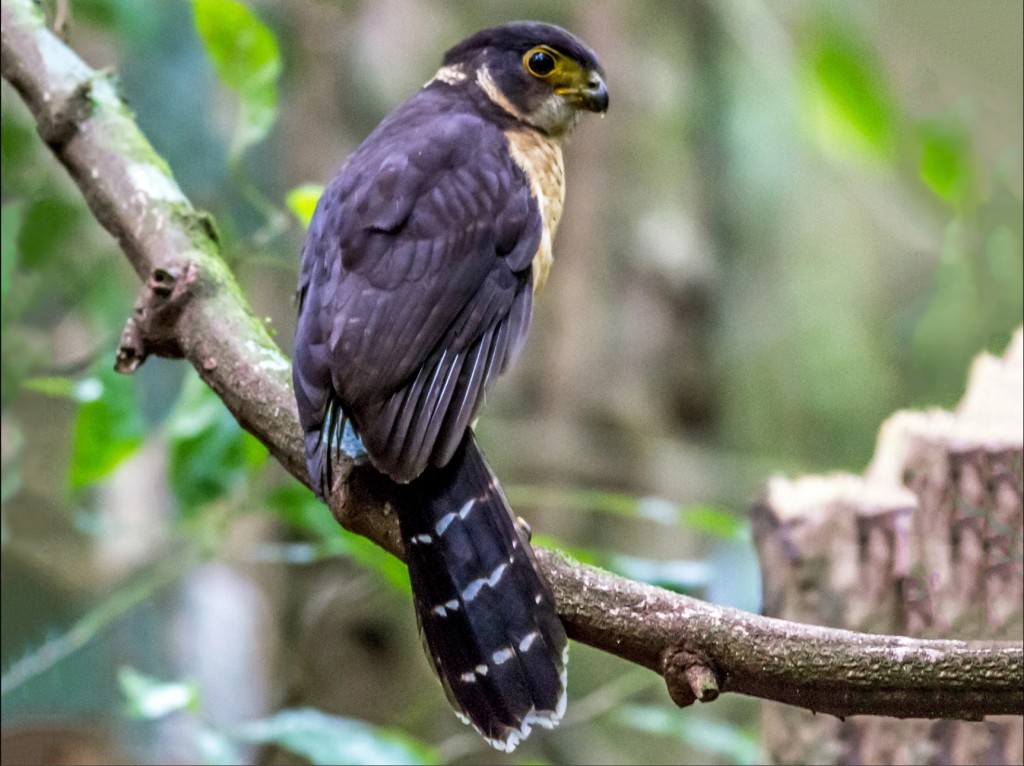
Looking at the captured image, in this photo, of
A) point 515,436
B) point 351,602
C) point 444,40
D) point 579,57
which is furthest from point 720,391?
point 579,57

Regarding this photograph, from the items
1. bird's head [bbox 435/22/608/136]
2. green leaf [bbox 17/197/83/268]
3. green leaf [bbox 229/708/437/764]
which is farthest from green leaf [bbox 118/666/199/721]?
bird's head [bbox 435/22/608/136]

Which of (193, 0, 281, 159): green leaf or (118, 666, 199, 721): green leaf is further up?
(193, 0, 281, 159): green leaf

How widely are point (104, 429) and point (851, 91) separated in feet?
8.30

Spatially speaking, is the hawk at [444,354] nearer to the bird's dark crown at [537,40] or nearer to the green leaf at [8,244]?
the bird's dark crown at [537,40]

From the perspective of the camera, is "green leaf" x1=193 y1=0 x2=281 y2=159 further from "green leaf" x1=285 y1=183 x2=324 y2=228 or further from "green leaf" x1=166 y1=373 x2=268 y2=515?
"green leaf" x1=166 y1=373 x2=268 y2=515

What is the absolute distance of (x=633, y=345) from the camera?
4.45 meters

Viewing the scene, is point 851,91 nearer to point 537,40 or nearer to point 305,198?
point 537,40

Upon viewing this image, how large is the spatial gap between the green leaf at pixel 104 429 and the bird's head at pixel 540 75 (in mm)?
950

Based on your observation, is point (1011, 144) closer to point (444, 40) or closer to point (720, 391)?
point (720, 391)

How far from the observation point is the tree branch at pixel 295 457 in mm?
1156

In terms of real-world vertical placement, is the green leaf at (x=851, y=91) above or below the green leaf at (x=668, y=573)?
above

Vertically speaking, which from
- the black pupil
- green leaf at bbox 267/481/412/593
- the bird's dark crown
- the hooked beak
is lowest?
green leaf at bbox 267/481/412/593

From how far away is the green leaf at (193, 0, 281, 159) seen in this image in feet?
6.95

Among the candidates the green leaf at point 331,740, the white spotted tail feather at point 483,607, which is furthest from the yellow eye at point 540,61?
the green leaf at point 331,740
